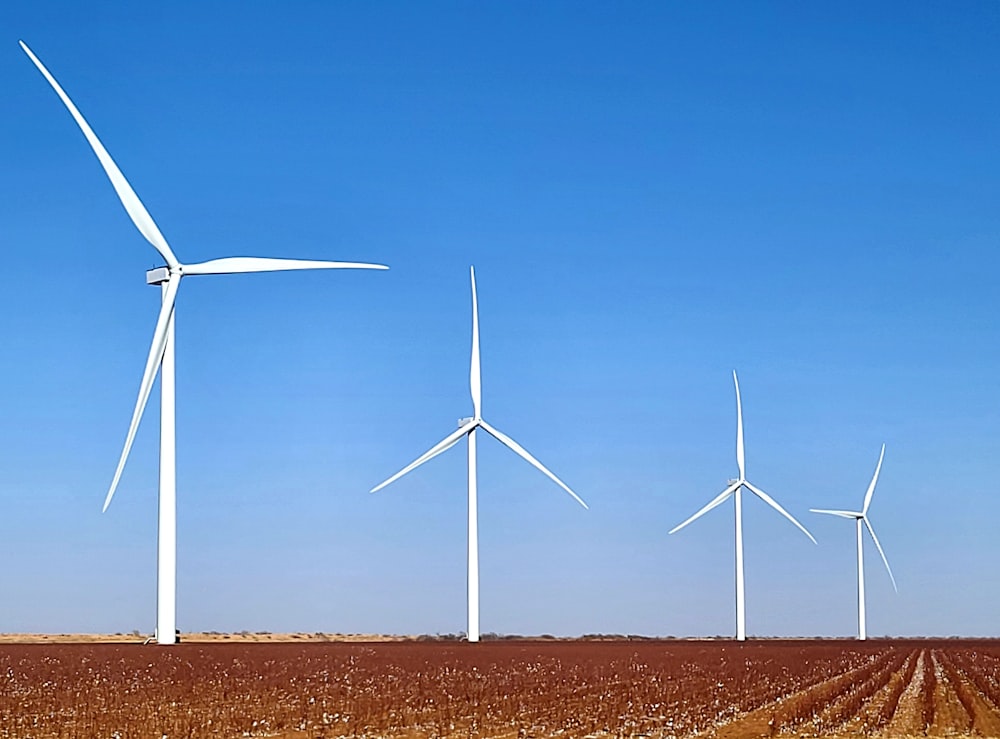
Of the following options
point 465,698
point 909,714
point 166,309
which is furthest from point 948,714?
point 166,309

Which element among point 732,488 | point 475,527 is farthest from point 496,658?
point 732,488

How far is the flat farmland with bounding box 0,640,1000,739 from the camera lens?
113 feet

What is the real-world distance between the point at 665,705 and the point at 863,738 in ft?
31.0

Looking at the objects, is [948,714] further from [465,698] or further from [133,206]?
[133,206]

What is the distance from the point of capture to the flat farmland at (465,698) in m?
34.5

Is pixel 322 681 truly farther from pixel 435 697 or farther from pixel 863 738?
pixel 863 738

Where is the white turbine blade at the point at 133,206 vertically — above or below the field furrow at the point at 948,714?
above

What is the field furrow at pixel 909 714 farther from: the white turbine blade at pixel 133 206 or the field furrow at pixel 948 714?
the white turbine blade at pixel 133 206

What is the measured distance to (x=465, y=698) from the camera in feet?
142

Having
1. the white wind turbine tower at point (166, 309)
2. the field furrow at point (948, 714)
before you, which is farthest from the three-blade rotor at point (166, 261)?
the field furrow at point (948, 714)

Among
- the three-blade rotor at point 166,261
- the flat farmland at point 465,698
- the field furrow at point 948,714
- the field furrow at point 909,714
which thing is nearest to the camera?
the flat farmland at point 465,698

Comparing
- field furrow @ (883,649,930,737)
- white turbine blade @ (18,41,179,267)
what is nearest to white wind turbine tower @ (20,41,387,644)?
white turbine blade @ (18,41,179,267)

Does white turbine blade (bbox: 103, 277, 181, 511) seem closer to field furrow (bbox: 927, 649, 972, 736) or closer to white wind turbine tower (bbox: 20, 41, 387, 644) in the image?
white wind turbine tower (bbox: 20, 41, 387, 644)

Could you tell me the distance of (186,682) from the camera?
47.1 meters
